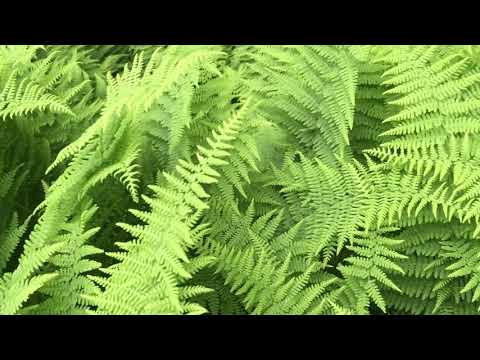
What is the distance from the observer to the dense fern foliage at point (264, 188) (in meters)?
2.14

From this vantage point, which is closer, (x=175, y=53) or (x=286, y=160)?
(x=286, y=160)

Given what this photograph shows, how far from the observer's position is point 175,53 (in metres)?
2.94

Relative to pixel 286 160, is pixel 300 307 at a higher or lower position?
lower

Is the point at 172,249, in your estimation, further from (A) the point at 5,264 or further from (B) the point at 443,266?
(B) the point at 443,266

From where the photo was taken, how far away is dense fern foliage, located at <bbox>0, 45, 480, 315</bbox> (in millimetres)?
2141

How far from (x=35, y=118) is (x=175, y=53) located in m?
0.75

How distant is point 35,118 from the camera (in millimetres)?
2781

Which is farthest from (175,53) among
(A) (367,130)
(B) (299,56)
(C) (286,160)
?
(A) (367,130)

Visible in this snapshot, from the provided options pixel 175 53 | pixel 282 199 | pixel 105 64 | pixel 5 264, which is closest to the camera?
pixel 5 264

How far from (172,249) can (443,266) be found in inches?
44.3

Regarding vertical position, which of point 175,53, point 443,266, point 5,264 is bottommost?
point 5,264

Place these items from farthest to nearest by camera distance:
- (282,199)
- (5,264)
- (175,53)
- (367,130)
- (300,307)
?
(175,53) → (367,130) → (282,199) → (5,264) → (300,307)

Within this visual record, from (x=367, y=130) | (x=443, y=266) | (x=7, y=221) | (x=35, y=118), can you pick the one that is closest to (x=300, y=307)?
(x=443, y=266)

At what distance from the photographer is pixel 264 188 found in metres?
2.61
